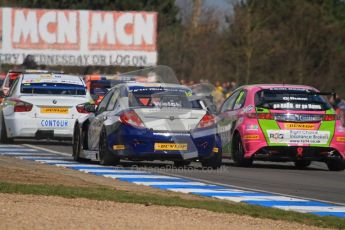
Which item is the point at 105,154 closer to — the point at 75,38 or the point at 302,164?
the point at 302,164

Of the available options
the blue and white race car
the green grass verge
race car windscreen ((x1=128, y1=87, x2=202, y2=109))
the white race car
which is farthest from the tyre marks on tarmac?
the white race car

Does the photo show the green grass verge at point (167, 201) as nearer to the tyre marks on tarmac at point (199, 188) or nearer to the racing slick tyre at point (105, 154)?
the tyre marks on tarmac at point (199, 188)

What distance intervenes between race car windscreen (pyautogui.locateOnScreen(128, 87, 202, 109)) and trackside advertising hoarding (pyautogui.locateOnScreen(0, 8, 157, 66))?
43.1m

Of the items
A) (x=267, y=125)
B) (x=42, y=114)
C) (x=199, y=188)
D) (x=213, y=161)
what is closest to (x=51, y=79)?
(x=42, y=114)

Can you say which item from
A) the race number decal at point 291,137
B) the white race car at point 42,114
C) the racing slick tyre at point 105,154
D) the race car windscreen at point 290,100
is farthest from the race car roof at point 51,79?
the race number decal at point 291,137

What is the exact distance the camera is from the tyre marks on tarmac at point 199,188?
45.2ft

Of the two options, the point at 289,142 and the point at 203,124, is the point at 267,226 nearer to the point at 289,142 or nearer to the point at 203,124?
the point at 203,124

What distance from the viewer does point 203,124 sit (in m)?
18.8

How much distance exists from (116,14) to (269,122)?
149ft

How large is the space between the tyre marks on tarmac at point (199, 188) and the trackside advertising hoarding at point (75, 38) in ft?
137

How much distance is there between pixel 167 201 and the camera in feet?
43.5

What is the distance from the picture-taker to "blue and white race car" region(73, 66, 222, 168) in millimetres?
18656

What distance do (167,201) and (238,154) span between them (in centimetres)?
772

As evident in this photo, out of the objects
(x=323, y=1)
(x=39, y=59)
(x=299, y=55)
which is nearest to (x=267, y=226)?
(x=299, y=55)
